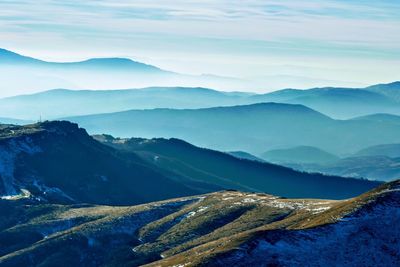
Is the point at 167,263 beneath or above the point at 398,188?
beneath

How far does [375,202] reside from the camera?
16600cm

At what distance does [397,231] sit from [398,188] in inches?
656

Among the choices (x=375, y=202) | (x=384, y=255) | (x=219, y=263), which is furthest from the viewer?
(x=375, y=202)

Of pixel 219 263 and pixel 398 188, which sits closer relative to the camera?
pixel 219 263

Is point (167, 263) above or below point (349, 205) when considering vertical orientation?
below

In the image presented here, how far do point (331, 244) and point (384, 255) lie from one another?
9.89m

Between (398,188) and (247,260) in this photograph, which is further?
(398,188)

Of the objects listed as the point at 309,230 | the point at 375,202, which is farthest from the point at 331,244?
the point at 375,202

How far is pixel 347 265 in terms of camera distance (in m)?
148

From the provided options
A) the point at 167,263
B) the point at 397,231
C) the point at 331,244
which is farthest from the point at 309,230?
the point at 167,263

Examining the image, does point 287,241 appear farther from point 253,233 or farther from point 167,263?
point 167,263

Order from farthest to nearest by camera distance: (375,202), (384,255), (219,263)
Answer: (375,202) → (384,255) → (219,263)

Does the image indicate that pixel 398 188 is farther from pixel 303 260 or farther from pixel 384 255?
pixel 303 260

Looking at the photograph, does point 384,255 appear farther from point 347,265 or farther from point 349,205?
point 349,205
